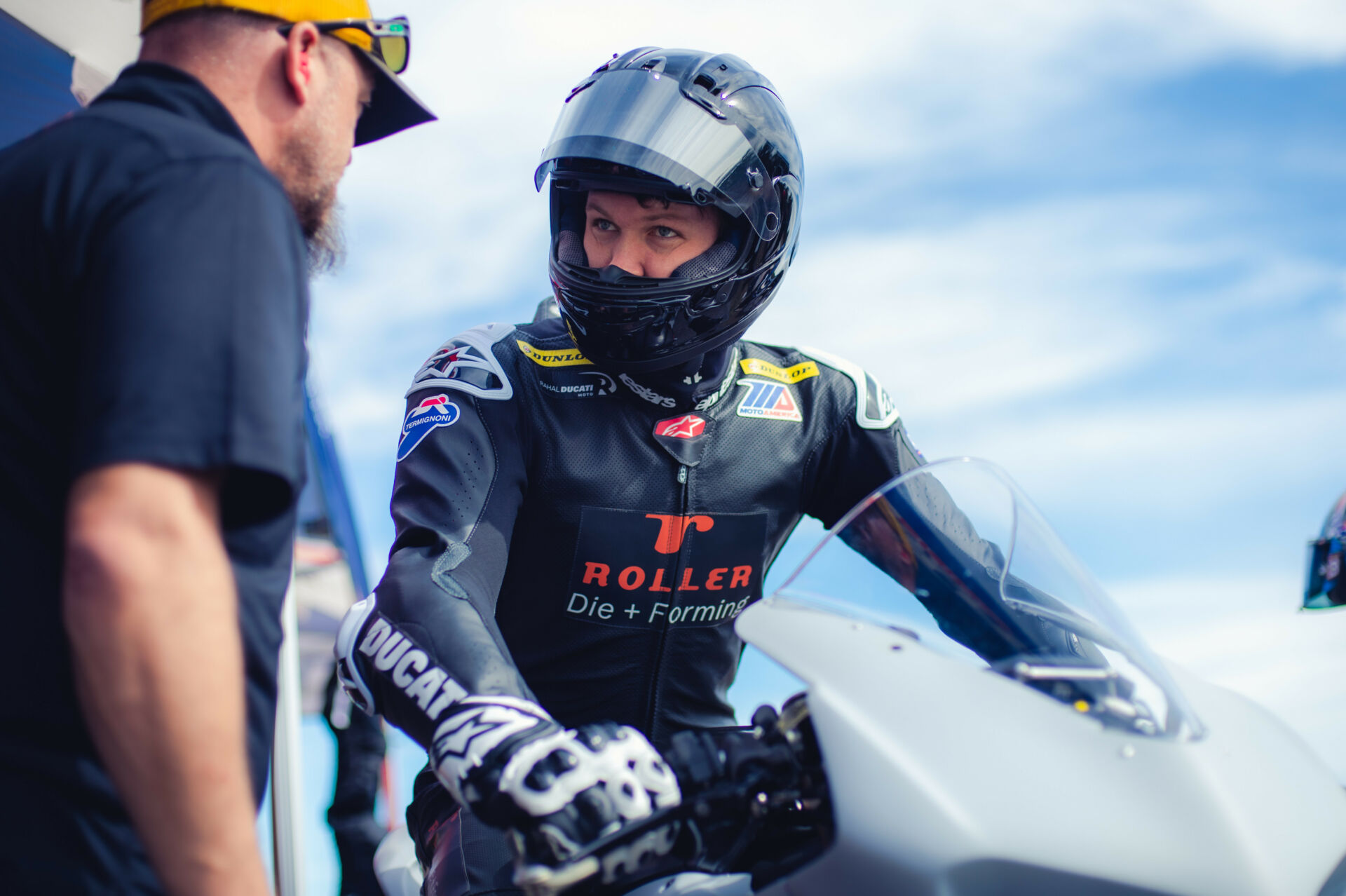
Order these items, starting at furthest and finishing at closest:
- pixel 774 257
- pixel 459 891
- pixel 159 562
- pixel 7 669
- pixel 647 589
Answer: pixel 774 257
pixel 647 589
pixel 459 891
pixel 7 669
pixel 159 562

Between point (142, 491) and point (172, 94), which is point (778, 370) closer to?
point (172, 94)

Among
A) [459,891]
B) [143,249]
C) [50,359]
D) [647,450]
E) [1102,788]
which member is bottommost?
[459,891]

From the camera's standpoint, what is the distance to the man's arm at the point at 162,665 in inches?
40.1

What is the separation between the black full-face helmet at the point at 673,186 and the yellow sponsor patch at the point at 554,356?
0.05m

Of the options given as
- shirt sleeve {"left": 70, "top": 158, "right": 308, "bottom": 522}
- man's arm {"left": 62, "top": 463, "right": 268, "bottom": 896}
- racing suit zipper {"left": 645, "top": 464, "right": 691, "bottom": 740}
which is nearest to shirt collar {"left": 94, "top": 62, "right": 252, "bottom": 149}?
shirt sleeve {"left": 70, "top": 158, "right": 308, "bottom": 522}

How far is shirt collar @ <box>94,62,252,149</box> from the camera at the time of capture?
1390mm

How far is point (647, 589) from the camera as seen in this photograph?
2377 millimetres

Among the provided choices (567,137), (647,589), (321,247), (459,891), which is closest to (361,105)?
(321,247)

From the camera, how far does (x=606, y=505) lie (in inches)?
93.4

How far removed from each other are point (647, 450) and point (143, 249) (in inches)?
56.6

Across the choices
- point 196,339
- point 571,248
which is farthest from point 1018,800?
point 571,248

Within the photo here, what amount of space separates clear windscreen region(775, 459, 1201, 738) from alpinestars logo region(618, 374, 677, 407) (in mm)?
1008

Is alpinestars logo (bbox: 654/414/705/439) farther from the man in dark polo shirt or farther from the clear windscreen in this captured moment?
the man in dark polo shirt

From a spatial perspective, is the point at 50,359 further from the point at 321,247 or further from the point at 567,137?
the point at 567,137
